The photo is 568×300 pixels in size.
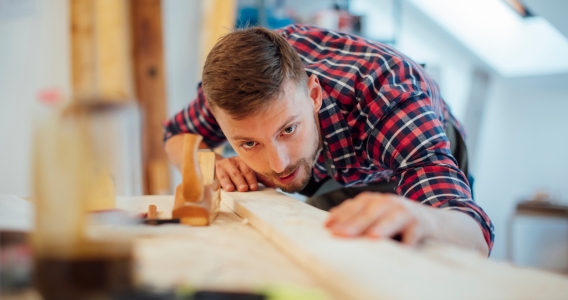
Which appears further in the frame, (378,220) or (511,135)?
(511,135)

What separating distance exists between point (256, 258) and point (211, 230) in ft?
0.62

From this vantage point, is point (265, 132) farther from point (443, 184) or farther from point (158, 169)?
point (158, 169)

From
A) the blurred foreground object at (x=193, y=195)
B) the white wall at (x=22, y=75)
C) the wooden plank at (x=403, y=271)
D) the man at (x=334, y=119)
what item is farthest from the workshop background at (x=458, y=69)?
the wooden plank at (x=403, y=271)

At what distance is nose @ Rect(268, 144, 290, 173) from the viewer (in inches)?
51.9

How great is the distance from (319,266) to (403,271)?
9 cm

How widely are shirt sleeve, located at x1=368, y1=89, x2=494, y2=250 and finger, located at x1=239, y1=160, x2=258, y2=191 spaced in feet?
1.08

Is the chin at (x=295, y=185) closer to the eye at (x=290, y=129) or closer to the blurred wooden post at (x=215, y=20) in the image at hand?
the eye at (x=290, y=129)

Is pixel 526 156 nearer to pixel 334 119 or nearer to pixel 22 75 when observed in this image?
pixel 334 119

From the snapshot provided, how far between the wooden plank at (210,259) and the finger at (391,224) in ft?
0.38

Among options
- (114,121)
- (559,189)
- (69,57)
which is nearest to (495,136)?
(559,189)

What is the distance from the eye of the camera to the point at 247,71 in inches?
50.9

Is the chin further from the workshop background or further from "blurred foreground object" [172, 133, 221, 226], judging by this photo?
the workshop background

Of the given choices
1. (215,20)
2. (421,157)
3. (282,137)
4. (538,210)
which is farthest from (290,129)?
(538,210)

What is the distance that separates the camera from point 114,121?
1.76ft
